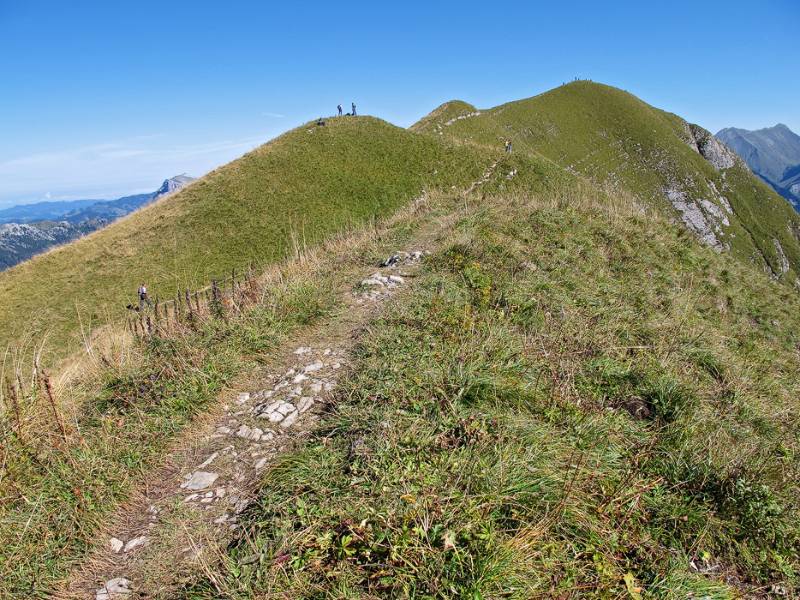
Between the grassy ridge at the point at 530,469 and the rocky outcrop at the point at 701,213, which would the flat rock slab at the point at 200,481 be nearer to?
the grassy ridge at the point at 530,469

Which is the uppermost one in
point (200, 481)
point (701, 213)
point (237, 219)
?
point (237, 219)

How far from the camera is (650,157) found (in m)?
64.6

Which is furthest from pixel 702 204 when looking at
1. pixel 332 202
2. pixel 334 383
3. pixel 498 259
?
pixel 334 383

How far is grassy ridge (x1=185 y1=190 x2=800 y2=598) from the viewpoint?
2637 millimetres

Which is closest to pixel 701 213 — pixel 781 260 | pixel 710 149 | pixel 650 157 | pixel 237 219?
pixel 650 157

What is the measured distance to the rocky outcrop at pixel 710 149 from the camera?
73375 millimetres

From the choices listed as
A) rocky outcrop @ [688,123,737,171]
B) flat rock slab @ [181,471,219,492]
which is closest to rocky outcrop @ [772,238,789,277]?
rocky outcrop @ [688,123,737,171]

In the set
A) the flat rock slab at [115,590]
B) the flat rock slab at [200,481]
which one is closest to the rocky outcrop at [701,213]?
the flat rock slab at [200,481]

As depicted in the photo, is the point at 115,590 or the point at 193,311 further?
the point at 193,311

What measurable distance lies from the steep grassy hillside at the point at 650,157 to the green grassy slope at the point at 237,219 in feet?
79.5

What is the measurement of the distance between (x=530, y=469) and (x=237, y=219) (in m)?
26.5

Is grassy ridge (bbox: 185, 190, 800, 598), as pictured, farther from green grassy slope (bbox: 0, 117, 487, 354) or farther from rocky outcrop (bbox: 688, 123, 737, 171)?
rocky outcrop (bbox: 688, 123, 737, 171)

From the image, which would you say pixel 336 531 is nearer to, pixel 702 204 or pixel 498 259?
pixel 498 259

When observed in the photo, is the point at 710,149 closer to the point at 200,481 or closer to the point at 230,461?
the point at 230,461
